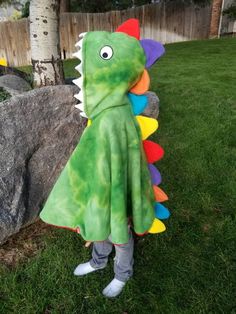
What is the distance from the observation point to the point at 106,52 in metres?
1.67

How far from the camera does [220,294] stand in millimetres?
2135

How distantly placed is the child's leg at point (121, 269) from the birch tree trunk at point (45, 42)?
2.02 m

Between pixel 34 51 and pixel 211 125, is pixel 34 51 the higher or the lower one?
the higher one

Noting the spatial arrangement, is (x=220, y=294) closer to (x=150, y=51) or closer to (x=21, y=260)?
(x=21, y=260)

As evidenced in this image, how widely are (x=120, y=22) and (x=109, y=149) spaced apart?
11.0m

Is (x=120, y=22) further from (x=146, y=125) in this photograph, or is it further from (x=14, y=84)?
(x=146, y=125)

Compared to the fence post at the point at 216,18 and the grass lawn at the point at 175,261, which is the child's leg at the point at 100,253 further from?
the fence post at the point at 216,18

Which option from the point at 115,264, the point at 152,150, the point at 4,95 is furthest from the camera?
the point at 4,95

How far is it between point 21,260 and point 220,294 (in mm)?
1414

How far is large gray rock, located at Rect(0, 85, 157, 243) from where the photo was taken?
239 centimetres

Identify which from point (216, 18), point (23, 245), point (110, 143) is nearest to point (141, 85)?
point (110, 143)

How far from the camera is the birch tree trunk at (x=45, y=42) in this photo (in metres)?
3.17

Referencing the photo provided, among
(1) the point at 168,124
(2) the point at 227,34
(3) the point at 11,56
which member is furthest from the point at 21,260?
(2) the point at 227,34

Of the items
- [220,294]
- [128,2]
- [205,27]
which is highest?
[128,2]
